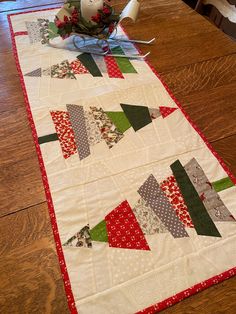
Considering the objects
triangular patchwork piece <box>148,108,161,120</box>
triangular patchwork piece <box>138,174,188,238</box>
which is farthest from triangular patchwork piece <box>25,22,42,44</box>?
triangular patchwork piece <box>138,174,188,238</box>

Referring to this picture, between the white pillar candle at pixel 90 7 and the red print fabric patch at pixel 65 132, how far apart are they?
355 mm

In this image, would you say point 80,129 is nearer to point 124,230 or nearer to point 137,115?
point 137,115

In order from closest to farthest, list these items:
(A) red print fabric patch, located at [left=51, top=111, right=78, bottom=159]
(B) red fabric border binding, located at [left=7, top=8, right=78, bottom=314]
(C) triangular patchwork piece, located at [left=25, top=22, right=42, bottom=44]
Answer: (B) red fabric border binding, located at [left=7, top=8, right=78, bottom=314]
(A) red print fabric patch, located at [left=51, top=111, right=78, bottom=159]
(C) triangular patchwork piece, located at [left=25, top=22, right=42, bottom=44]

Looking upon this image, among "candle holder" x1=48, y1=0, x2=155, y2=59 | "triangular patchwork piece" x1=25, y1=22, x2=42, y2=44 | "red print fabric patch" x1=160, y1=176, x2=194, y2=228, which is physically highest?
"candle holder" x1=48, y1=0, x2=155, y2=59

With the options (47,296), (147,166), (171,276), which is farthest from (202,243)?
(47,296)

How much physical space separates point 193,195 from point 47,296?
38cm

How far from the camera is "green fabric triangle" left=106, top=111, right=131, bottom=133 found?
0.80 metres

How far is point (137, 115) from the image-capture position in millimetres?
831

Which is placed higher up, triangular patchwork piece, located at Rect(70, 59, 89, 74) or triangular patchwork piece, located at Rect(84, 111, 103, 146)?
triangular patchwork piece, located at Rect(70, 59, 89, 74)

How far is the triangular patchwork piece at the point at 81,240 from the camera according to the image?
Result: 0.58 meters

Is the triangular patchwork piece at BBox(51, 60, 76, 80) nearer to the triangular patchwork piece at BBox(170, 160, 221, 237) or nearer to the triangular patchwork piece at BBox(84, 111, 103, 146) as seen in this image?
the triangular patchwork piece at BBox(84, 111, 103, 146)

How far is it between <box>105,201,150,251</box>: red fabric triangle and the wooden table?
0.12m

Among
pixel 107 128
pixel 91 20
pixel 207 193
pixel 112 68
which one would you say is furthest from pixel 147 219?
pixel 91 20

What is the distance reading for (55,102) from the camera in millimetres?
852
